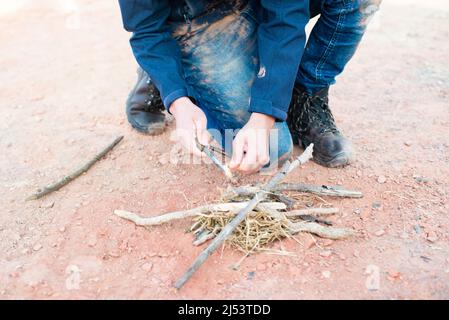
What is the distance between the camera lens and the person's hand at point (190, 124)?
1.73 m

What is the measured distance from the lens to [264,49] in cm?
175

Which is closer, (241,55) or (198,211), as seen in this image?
(198,211)

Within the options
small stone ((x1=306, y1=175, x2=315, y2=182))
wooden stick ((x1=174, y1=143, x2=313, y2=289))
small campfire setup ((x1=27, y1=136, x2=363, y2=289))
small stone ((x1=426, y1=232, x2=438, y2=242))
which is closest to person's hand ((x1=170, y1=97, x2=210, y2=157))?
small campfire setup ((x1=27, y1=136, x2=363, y2=289))

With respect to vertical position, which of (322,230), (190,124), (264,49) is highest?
(264,49)

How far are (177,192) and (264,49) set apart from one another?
0.62 meters

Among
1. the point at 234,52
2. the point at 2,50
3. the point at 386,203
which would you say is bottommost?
the point at 2,50

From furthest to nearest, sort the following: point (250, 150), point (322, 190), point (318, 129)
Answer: point (318, 129)
point (322, 190)
point (250, 150)

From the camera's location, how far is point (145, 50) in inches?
73.2

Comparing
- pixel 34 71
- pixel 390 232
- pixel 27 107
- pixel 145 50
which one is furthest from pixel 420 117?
pixel 34 71

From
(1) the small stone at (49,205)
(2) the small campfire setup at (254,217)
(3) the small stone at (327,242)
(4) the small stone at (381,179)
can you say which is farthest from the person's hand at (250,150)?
(1) the small stone at (49,205)

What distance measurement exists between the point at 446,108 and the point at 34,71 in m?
2.33

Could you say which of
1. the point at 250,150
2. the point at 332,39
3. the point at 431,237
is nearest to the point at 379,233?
the point at 431,237

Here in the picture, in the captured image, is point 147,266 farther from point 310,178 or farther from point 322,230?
point 310,178

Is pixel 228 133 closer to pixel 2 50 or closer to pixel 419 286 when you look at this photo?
pixel 419 286
